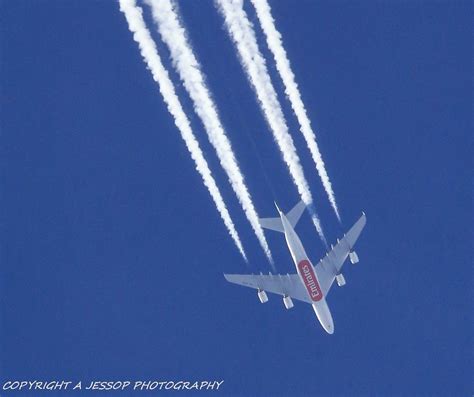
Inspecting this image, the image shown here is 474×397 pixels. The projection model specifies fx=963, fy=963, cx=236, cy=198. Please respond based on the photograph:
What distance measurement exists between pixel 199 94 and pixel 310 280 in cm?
1258

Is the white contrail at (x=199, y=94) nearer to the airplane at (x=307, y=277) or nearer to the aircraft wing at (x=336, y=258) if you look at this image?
the airplane at (x=307, y=277)

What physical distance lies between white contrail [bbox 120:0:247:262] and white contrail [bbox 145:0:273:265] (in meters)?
0.67

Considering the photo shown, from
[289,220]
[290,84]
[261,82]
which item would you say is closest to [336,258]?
[289,220]

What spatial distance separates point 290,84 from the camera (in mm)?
49406

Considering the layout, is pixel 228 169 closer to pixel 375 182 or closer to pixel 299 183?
pixel 299 183

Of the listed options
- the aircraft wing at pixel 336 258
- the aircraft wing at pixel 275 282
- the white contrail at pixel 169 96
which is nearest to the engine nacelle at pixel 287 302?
the aircraft wing at pixel 275 282

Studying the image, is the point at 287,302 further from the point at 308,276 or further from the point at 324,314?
the point at 324,314

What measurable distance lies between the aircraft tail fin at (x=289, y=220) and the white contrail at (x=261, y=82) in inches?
18.8

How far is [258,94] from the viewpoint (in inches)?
1905

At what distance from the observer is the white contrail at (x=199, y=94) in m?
43.8

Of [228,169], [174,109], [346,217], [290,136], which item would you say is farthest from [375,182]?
[174,109]

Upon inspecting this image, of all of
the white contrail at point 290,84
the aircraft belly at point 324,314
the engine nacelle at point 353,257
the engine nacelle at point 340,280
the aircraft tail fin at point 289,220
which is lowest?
the aircraft belly at point 324,314

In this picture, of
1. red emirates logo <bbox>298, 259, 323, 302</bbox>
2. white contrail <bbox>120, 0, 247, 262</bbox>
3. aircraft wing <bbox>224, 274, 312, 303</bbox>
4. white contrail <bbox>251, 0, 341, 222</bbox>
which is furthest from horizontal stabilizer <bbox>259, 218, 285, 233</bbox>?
white contrail <bbox>251, 0, 341, 222</bbox>

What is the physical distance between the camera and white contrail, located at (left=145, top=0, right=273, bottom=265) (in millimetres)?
43812
